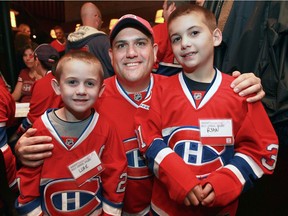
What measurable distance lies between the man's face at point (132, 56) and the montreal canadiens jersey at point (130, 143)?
A: 0.08 m

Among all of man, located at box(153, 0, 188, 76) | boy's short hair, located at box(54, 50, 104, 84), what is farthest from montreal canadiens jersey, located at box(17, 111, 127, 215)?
man, located at box(153, 0, 188, 76)

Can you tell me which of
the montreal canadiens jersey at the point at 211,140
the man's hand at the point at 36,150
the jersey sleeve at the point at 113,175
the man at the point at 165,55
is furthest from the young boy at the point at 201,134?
the man at the point at 165,55

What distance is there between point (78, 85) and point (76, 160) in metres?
0.34

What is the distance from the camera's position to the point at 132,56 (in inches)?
54.3

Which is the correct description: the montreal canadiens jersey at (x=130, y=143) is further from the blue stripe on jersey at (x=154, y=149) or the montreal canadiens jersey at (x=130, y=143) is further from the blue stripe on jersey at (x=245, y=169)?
the blue stripe on jersey at (x=245, y=169)

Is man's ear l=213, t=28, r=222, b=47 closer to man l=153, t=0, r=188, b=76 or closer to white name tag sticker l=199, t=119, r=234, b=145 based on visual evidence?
white name tag sticker l=199, t=119, r=234, b=145

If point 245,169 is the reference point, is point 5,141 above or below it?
below

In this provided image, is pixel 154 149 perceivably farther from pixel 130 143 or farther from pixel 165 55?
pixel 165 55

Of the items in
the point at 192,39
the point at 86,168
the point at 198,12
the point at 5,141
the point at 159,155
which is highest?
the point at 198,12

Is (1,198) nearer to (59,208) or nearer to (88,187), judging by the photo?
(59,208)

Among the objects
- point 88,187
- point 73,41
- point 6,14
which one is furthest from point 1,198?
point 6,14

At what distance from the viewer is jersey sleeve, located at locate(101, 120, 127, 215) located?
130cm

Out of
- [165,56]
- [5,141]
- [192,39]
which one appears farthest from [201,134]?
[5,141]

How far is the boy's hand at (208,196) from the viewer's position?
110cm
